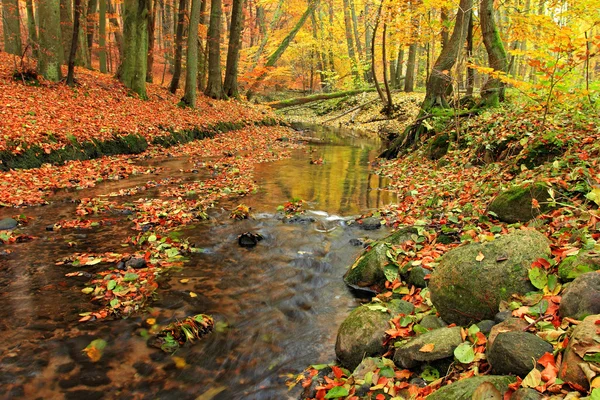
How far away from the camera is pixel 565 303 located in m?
2.80

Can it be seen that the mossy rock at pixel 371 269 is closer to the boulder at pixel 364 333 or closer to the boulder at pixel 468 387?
the boulder at pixel 364 333

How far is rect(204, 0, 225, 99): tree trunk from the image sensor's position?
64.8 ft

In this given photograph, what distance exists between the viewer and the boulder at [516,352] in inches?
98.1

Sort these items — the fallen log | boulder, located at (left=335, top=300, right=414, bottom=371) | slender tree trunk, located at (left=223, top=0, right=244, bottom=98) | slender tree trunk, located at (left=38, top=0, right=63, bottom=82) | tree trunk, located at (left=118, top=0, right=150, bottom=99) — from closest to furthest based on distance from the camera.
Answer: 1. boulder, located at (left=335, top=300, right=414, bottom=371)
2. slender tree trunk, located at (left=38, top=0, right=63, bottom=82)
3. tree trunk, located at (left=118, top=0, right=150, bottom=99)
4. slender tree trunk, located at (left=223, top=0, right=244, bottom=98)
5. the fallen log

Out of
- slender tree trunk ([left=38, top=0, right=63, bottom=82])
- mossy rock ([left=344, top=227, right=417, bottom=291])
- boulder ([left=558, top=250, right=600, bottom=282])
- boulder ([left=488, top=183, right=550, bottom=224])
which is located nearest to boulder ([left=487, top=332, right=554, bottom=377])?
boulder ([left=558, top=250, right=600, bottom=282])

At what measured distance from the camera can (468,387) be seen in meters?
2.51

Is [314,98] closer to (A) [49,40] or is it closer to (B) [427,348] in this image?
(A) [49,40]

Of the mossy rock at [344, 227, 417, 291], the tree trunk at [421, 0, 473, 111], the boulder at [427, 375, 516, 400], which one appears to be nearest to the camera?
the boulder at [427, 375, 516, 400]

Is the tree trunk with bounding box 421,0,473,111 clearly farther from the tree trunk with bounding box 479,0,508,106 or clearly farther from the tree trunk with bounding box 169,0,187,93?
the tree trunk with bounding box 169,0,187,93

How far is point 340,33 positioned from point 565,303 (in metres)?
39.5

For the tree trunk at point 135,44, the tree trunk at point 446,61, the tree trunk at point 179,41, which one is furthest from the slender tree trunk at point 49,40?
the tree trunk at point 446,61

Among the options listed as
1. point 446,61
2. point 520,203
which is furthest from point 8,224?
point 446,61

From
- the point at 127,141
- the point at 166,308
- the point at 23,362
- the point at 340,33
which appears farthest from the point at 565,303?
the point at 340,33

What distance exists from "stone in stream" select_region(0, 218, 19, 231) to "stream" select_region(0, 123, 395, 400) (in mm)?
262
